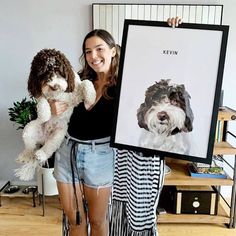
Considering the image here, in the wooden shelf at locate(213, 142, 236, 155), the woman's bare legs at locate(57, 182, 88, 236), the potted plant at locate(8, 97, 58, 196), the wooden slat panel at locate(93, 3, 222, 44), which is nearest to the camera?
the woman's bare legs at locate(57, 182, 88, 236)

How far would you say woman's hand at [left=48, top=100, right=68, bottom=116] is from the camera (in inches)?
61.0

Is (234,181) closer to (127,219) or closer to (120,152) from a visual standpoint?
(127,219)

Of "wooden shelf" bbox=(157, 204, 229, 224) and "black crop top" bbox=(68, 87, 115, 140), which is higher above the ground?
"black crop top" bbox=(68, 87, 115, 140)

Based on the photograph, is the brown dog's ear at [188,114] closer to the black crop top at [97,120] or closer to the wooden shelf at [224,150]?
the black crop top at [97,120]

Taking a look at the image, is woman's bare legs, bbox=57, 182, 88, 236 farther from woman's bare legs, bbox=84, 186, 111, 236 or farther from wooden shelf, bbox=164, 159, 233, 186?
wooden shelf, bbox=164, 159, 233, 186

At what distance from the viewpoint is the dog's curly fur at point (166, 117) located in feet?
4.25

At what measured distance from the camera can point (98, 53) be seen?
148 cm

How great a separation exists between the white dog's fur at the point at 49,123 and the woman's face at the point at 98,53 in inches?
3.4

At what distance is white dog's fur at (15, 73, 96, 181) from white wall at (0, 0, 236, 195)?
1.09 meters

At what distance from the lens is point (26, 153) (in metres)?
1.67

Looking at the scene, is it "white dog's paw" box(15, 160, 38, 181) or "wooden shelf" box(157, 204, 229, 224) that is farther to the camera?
"wooden shelf" box(157, 204, 229, 224)

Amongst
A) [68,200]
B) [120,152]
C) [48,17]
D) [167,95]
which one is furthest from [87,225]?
[48,17]

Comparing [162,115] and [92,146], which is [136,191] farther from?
[162,115]

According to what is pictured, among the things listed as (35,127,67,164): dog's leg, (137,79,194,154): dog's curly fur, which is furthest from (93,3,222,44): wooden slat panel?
(137,79,194,154): dog's curly fur
